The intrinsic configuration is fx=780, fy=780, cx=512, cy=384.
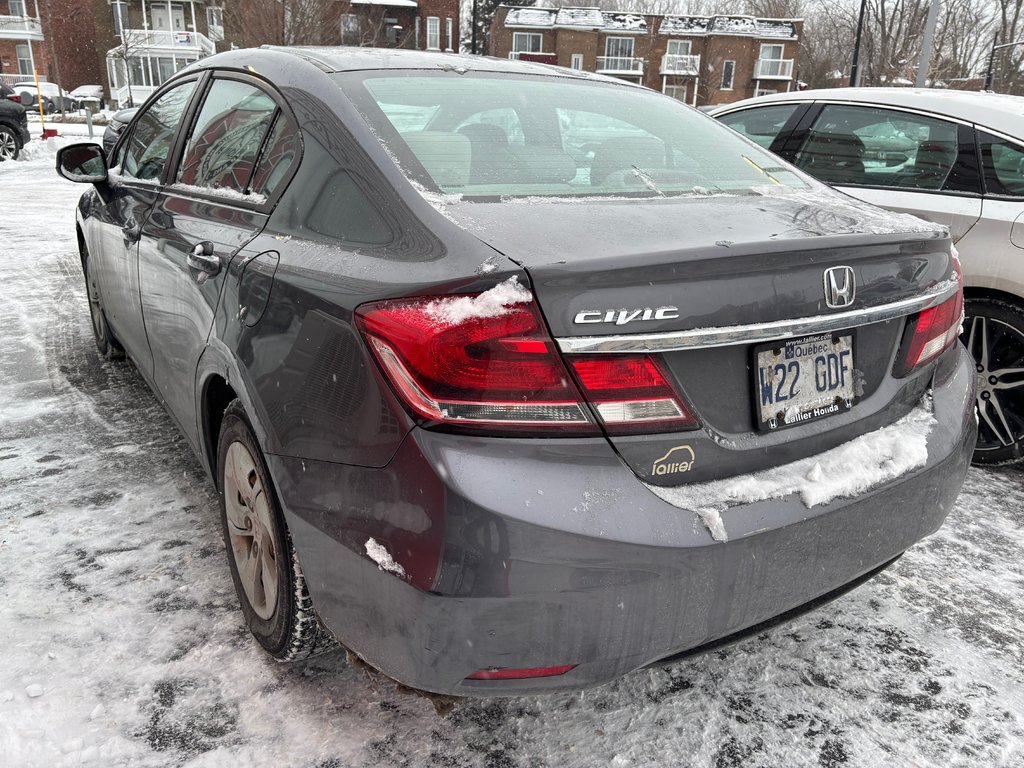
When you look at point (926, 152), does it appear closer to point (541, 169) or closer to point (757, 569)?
point (541, 169)

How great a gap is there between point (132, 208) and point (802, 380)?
2.75 m

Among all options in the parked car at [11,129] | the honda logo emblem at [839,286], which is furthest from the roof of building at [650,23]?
the honda logo emblem at [839,286]

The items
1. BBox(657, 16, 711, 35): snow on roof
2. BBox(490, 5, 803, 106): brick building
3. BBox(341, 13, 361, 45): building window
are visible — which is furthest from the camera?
BBox(657, 16, 711, 35): snow on roof

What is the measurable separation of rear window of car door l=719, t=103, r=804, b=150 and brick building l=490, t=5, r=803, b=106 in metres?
53.8

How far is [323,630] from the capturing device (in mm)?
2012

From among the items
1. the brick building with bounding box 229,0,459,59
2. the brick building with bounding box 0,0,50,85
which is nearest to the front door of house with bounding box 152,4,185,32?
the brick building with bounding box 0,0,50,85

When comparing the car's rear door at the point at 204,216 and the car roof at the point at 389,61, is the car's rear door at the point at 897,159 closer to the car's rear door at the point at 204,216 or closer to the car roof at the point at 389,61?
the car roof at the point at 389,61

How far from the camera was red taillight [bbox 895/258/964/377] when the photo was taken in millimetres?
1979

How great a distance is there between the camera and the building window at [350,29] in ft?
122

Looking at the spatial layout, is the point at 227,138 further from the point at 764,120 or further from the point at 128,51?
the point at 128,51

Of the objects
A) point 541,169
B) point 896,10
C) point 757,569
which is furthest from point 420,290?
point 896,10

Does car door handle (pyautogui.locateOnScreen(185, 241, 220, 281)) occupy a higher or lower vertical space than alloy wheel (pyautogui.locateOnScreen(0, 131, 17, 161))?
higher

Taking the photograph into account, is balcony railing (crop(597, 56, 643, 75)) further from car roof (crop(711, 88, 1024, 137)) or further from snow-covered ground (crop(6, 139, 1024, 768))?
snow-covered ground (crop(6, 139, 1024, 768))

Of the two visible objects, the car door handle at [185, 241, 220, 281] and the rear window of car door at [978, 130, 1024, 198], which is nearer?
the car door handle at [185, 241, 220, 281]
